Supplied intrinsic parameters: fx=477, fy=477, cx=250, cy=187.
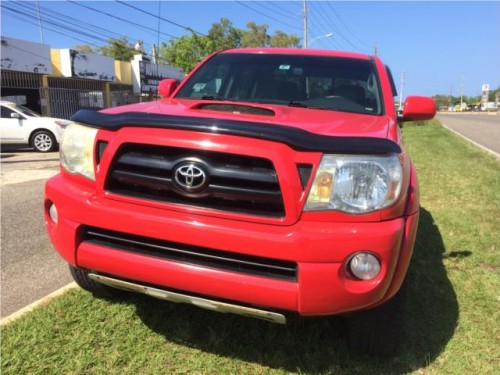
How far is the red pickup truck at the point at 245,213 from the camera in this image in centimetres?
212

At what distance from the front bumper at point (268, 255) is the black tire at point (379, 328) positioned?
30cm

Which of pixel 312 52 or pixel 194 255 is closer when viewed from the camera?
pixel 194 255

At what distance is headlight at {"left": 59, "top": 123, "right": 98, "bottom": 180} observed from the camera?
2516mm

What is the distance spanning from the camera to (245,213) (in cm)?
220

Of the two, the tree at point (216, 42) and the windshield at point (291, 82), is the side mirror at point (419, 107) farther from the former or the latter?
the tree at point (216, 42)

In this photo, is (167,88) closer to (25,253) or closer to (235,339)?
(25,253)

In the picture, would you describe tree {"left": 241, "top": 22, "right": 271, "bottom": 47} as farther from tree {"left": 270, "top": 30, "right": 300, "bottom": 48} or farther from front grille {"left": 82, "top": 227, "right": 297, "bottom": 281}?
front grille {"left": 82, "top": 227, "right": 297, "bottom": 281}

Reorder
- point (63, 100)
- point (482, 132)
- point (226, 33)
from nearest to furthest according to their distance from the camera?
point (482, 132)
point (63, 100)
point (226, 33)

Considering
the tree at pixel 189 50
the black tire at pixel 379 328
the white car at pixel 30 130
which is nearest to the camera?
the black tire at pixel 379 328

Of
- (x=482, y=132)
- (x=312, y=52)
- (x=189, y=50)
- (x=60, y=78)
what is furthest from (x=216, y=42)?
(x=312, y=52)

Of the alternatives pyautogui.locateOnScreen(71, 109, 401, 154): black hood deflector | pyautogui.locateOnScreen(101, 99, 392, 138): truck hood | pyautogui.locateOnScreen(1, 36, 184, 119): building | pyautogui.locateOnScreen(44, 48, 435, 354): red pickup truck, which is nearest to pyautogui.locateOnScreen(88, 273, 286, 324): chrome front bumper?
pyautogui.locateOnScreen(44, 48, 435, 354): red pickup truck

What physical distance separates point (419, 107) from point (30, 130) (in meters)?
12.8

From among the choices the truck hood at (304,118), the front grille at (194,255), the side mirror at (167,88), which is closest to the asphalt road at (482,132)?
the side mirror at (167,88)

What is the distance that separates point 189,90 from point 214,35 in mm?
54160
